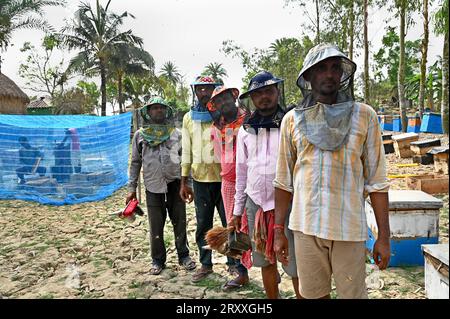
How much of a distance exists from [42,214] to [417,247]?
6346 millimetres

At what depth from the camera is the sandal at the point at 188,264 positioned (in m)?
4.00

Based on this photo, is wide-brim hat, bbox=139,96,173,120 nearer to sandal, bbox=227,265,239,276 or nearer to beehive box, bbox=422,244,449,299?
sandal, bbox=227,265,239,276

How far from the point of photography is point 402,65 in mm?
14633

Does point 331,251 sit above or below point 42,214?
above

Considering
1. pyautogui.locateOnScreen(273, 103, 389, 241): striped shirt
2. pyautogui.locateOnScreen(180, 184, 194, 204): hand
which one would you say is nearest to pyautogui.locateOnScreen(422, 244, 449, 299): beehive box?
pyautogui.locateOnScreen(273, 103, 389, 241): striped shirt

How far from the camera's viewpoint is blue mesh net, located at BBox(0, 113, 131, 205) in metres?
7.84

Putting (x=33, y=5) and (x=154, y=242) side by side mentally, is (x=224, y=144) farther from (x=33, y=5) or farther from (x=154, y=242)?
(x=33, y=5)

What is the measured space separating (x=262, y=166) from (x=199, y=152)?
1.09 meters

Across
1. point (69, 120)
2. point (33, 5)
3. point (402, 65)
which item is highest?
point (33, 5)

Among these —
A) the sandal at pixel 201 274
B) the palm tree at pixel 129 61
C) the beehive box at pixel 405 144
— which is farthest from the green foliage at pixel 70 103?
the sandal at pixel 201 274

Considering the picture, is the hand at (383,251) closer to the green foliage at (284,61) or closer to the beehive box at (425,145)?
the beehive box at (425,145)

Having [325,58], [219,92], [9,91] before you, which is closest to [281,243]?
[325,58]

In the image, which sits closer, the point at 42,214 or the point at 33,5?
the point at 42,214
